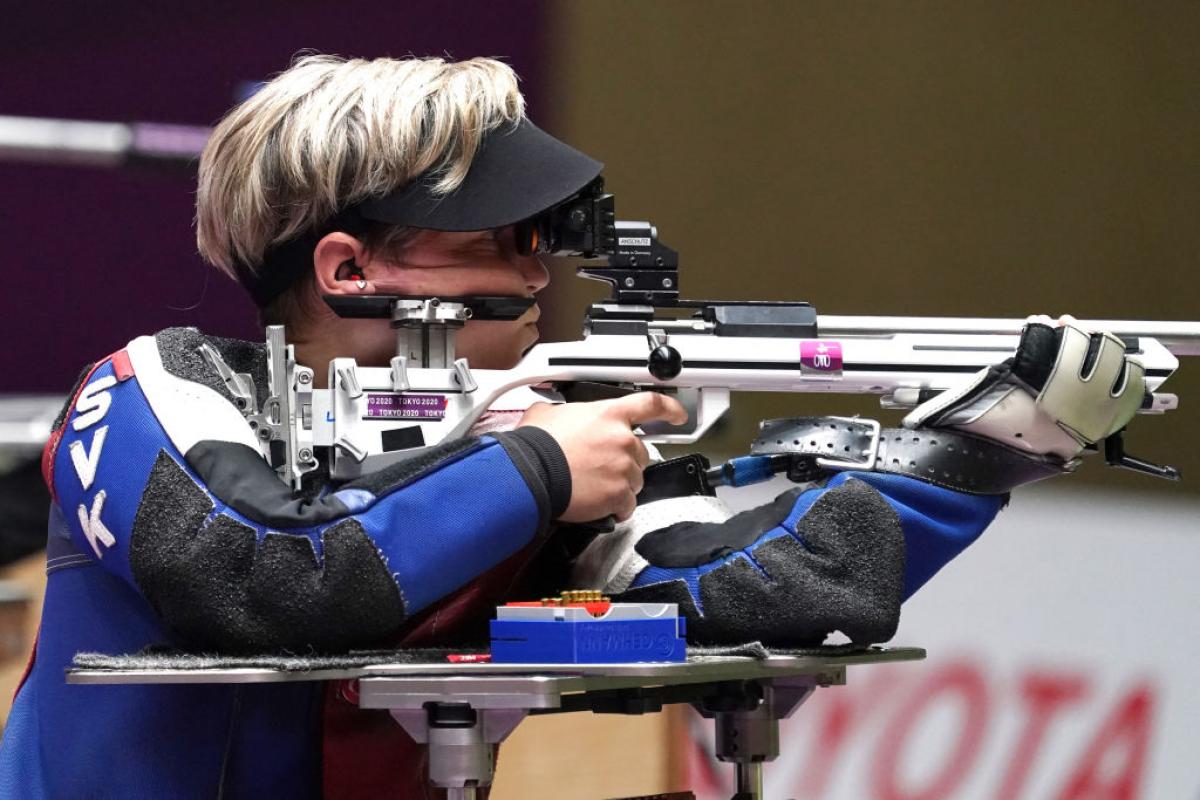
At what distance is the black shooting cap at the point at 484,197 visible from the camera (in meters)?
1.23

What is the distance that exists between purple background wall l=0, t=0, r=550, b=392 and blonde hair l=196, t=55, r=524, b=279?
1.41ft

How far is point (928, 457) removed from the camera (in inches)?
47.1

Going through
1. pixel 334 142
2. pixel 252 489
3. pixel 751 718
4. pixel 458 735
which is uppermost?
pixel 334 142

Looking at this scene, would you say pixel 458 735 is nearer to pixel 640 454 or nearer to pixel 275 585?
pixel 275 585

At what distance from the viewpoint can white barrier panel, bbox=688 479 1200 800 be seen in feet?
7.25

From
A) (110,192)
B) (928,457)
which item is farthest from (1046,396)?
(110,192)

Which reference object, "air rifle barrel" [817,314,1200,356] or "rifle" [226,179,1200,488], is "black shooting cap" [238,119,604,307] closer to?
"rifle" [226,179,1200,488]

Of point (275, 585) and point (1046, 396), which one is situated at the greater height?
point (1046, 396)

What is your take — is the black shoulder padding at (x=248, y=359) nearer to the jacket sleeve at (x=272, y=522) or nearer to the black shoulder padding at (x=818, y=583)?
the jacket sleeve at (x=272, y=522)

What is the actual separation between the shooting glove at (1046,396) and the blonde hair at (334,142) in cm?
44

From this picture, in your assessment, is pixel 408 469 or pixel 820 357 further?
pixel 820 357

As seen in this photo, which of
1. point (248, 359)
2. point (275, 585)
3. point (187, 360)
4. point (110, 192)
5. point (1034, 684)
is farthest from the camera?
point (1034, 684)

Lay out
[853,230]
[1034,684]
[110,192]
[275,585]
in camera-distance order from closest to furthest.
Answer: [275,585], [110,192], [1034,684], [853,230]

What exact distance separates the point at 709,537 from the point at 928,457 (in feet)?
0.59
